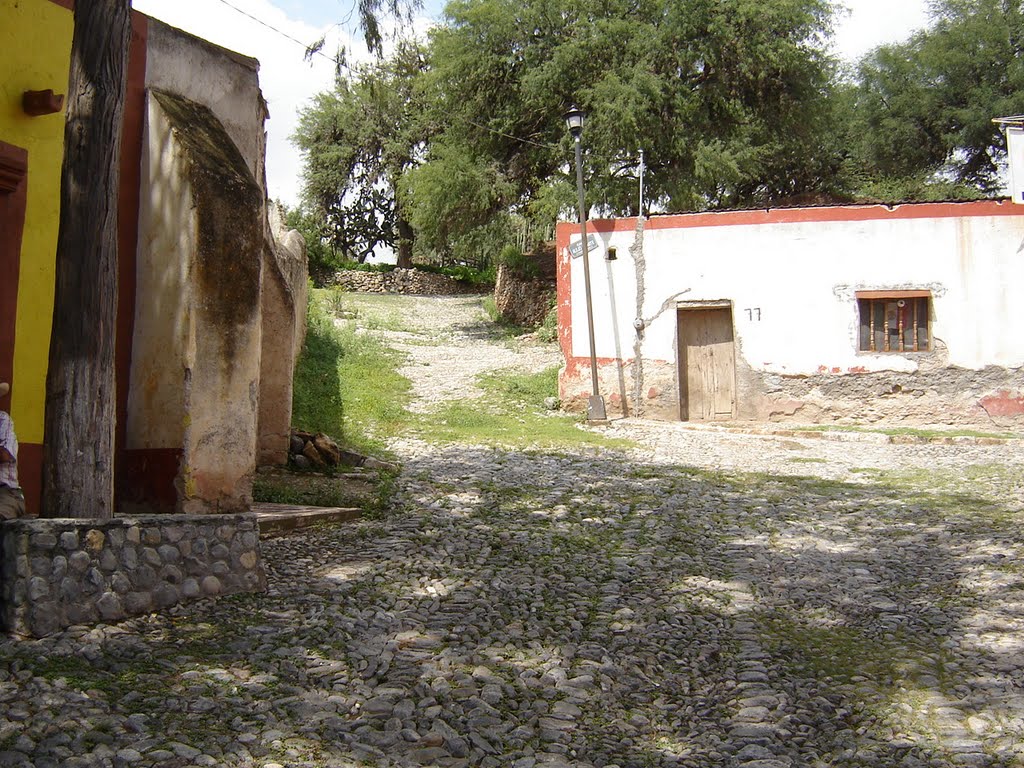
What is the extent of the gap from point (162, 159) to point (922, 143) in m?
29.8

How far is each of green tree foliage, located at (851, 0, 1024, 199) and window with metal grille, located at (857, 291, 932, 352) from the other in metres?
16.0

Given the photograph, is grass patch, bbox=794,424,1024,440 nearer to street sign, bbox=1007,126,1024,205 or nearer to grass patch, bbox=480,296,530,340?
street sign, bbox=1007,126,1024,205

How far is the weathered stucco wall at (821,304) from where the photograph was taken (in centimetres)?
1413

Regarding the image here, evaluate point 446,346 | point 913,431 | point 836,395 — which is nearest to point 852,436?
point 913,431

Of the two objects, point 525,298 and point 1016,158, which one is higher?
point 1016,158

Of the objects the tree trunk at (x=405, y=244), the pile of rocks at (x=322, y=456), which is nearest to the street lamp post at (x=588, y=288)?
the pile of rocks at (x=322, y=456)

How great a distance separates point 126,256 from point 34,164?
82 cm

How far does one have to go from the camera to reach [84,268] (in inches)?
185

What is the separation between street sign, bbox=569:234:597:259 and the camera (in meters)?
14.8

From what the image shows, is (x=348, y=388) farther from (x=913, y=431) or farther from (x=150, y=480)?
(x=913, y=431)

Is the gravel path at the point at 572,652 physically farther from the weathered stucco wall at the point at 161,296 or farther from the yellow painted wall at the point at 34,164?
the yellow painted wall at the point at 34,164

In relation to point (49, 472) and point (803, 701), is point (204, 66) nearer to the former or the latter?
point (49, 472)

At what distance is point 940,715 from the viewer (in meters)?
3.84

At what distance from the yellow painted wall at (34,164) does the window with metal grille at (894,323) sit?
11541mm
